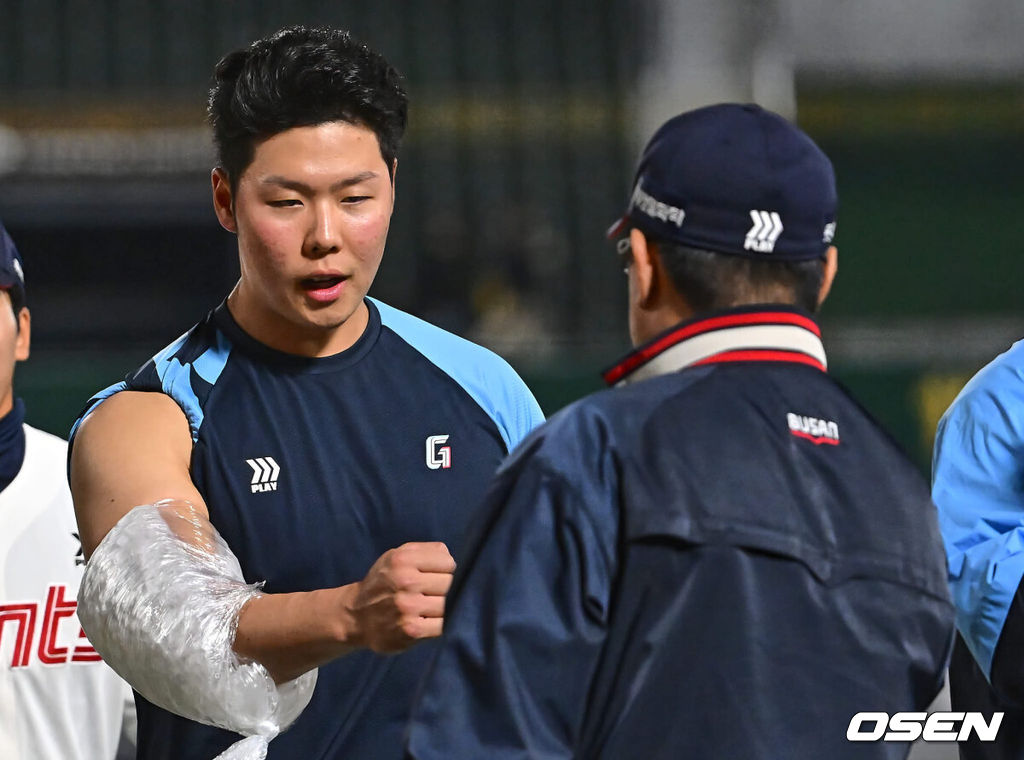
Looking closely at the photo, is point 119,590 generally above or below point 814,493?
below

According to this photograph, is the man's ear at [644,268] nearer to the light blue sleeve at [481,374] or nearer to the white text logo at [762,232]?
the white text logo at [762,232]

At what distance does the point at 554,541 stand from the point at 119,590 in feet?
2.59

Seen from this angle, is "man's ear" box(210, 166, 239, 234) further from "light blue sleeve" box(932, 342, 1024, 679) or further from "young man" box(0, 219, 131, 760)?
"light blue sleeve" box(932, 342, 1024, 679)

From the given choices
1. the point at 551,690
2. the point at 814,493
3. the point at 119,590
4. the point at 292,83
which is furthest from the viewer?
the point at 292,83

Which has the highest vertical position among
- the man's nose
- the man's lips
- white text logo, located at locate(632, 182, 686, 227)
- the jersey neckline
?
white text logo, located at locate(632, 182, 686, 227)

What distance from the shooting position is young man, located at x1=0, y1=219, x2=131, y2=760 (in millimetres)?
3205

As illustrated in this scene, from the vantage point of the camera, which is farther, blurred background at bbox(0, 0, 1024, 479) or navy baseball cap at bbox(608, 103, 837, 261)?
blurred background at bbox(0, 0, 1024, 479)

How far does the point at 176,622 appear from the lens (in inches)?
85.3

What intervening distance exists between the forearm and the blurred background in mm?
7740

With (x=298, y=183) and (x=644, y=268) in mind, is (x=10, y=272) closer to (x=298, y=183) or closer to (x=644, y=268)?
(x=298, y=183)

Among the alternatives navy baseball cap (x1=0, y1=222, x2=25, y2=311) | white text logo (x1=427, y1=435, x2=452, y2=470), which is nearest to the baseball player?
white text logo (x1=427, y1=435, x2=452, y2=470)

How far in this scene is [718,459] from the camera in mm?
1807

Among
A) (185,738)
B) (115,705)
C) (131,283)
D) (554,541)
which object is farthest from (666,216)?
(131,283)

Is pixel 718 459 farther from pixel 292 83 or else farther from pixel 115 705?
pixel 115 705
